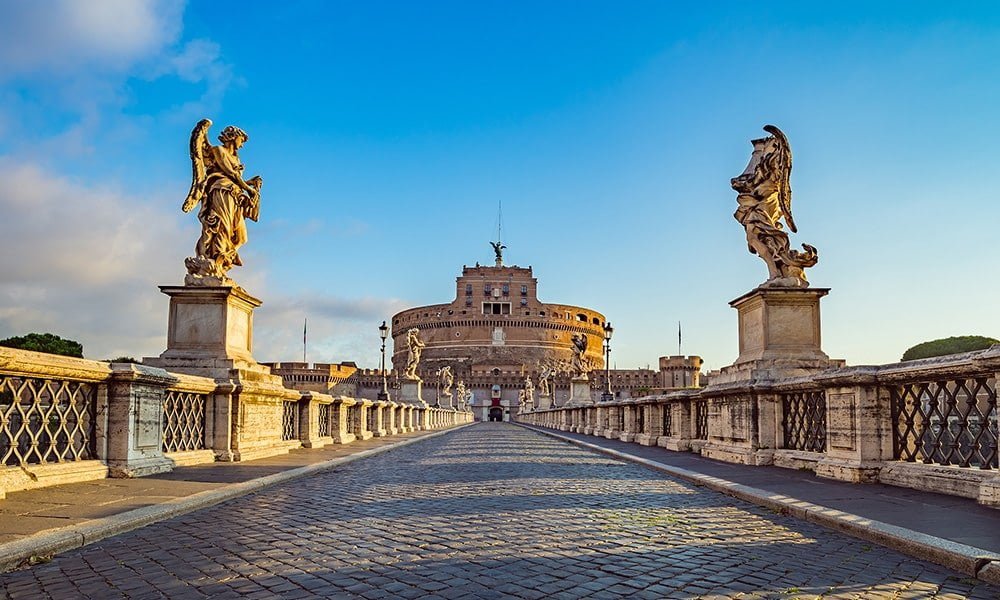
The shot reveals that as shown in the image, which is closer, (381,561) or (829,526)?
(381,561)

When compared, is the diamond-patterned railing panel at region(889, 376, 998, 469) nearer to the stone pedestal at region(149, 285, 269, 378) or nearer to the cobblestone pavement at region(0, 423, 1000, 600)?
the cobblestone pavement at region(0, 423, 1000, 600)

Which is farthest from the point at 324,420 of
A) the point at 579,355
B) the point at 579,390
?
the point at 579,355

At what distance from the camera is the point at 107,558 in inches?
183

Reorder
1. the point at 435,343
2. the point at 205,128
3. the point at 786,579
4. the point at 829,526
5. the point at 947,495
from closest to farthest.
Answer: the point at 786,579 → the point at 829,526 → the point at 947,495 → the point at 205,128 → the point at 435,343

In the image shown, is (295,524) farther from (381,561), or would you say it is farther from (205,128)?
(205,128)

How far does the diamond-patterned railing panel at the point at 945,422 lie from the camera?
6.73m

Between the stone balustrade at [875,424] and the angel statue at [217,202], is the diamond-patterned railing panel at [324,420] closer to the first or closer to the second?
the angel statue at [217,202]

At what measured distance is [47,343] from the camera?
231 ft

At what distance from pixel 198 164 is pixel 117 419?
177 inches

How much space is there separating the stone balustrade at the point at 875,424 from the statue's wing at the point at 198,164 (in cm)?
786

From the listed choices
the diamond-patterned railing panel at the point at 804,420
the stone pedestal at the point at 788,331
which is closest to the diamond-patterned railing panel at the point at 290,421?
the stone pedestal at the point at 788,331

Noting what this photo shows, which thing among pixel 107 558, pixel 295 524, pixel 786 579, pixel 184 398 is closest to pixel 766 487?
pixel 786 579

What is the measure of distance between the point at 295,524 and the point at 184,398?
4898mm

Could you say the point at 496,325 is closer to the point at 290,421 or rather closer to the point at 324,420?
the point at 324,420
